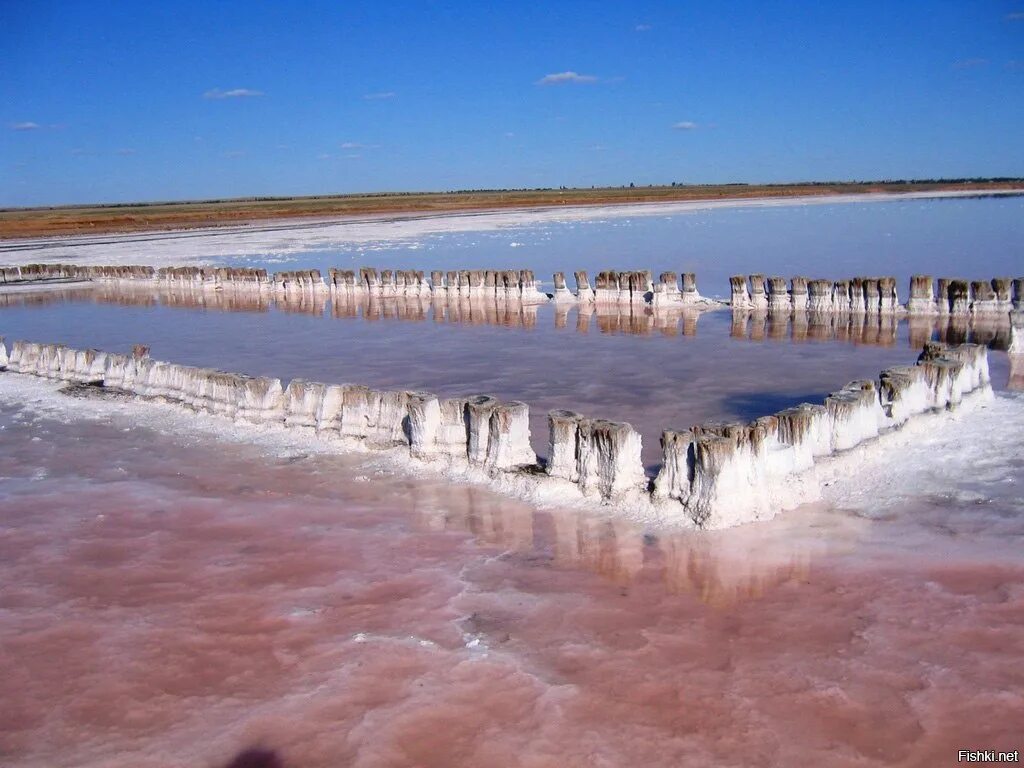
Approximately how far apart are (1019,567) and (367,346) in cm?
889

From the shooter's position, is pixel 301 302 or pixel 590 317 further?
pixel 301 302

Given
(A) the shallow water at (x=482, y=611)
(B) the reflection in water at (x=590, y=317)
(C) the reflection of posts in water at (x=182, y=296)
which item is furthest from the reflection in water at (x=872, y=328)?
(C) the reflection of posts in water at (x=182, y=296)

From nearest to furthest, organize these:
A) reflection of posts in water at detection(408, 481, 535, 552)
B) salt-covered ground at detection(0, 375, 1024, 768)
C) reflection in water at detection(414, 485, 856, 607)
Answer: salt-covered ground at detection(0, 375, 1024, 768) → reflection in water at detection(414, 485, 856, 607) → reflection of posts in water at detection(408, 481, 535, 552)

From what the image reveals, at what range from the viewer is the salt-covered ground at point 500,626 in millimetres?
3328

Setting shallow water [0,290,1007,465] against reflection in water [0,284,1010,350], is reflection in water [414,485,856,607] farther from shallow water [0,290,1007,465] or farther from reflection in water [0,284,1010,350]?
reflection in water [0,284,1010,350]

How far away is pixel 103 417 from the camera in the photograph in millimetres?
8422

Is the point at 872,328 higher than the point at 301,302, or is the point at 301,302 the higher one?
the point at 301,302

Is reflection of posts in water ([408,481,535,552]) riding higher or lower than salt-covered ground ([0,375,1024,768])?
higher

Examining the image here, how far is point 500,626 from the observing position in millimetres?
4117

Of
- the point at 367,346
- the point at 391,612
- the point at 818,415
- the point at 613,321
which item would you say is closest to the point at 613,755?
the point at 391,612

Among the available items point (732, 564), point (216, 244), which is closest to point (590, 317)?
point (732, 564)

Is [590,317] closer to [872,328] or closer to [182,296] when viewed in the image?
[872,328]

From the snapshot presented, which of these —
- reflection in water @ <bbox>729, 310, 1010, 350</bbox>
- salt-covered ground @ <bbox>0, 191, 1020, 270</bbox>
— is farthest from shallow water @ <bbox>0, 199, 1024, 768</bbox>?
salt-covered ground @ <bbox>0, 191, 1020, 270</bbox>

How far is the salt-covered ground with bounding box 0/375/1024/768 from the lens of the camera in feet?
10.9
